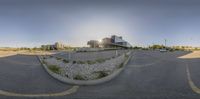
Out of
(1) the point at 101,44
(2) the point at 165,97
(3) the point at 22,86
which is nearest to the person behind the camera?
(2) the point at 165,97

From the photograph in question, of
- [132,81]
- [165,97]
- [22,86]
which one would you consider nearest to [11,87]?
[22,86]

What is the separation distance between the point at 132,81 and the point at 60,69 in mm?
7135

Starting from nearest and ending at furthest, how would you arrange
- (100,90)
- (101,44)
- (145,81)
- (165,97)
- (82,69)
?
(165,97) < (100,90) < (145,81) < (82,69) < (101,44)

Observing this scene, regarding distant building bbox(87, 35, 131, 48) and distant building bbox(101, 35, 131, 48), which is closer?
distant building bbox(87, 35, 131, 48)

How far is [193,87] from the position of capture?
13766 millimetres

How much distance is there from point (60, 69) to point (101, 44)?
87.0 meters

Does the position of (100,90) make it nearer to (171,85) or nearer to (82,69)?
(171,85)

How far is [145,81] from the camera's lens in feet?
53.0

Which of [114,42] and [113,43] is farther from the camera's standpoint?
[114,42]

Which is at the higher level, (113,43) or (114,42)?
(114,42)

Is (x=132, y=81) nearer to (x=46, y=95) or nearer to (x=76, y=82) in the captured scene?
(x=76, y=82)

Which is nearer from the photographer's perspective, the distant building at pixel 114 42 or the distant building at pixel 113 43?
the distant building at pixel 113 43

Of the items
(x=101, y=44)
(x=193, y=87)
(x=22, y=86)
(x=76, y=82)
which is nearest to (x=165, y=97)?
(x=193, y=87)

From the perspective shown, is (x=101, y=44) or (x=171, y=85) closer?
(x=171, y=85)
